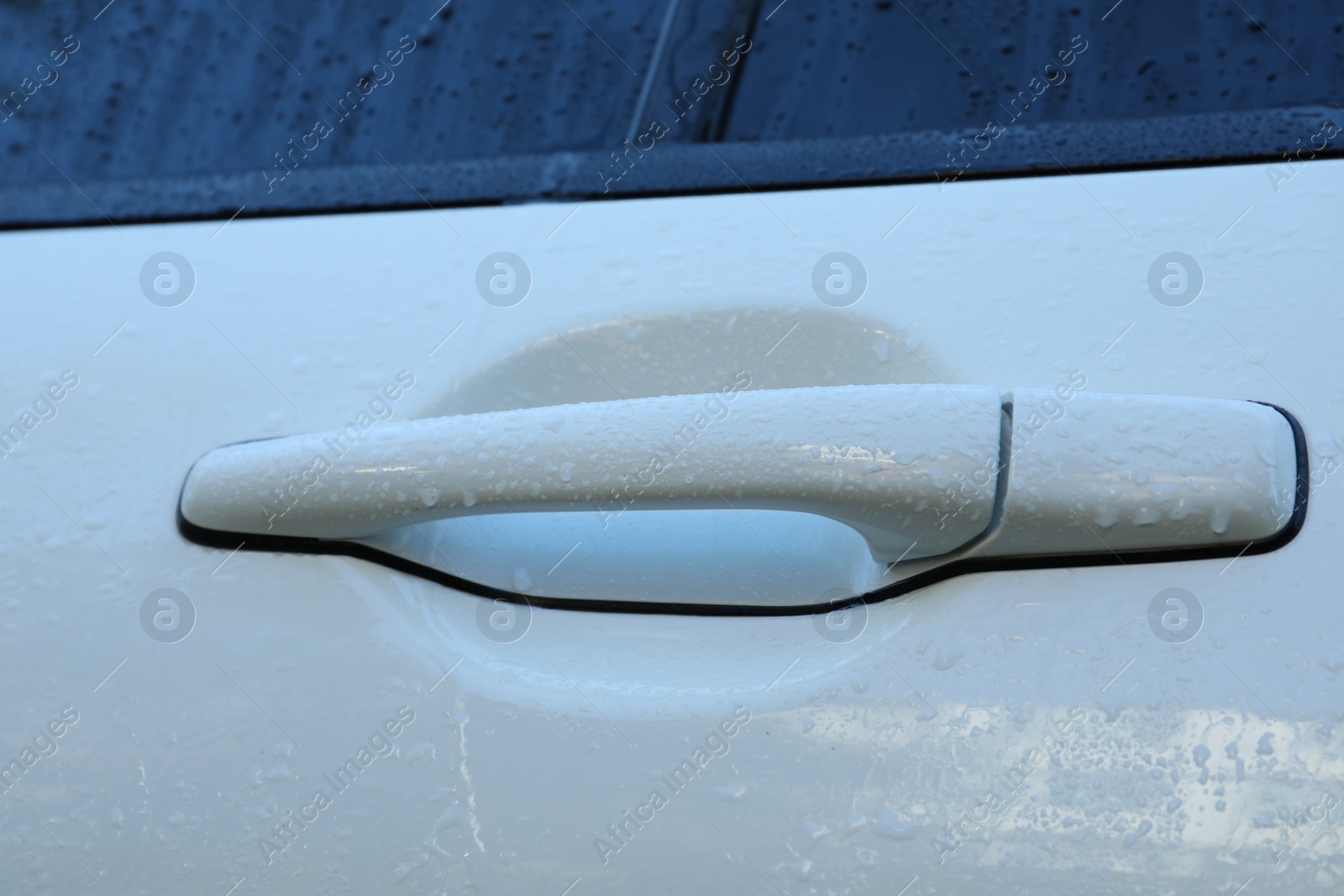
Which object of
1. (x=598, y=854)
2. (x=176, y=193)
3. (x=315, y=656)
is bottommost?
(x=598, y=854)

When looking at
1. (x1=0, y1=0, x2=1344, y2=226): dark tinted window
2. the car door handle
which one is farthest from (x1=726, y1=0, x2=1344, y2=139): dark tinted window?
the car door handle

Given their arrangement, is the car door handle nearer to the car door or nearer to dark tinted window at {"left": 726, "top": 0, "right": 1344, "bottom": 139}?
the car door

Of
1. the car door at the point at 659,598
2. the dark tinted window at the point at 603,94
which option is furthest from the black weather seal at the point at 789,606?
the dark tinted window at the point at 603,94

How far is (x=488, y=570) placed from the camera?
2.41ft

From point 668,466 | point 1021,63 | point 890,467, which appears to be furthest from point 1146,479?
point 1021,63

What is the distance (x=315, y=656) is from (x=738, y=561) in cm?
28

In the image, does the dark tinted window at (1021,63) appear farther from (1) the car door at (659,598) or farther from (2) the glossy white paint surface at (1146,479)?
(2) the glossy white paint surface at (1146,479)

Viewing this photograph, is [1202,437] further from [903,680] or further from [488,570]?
[488,570]

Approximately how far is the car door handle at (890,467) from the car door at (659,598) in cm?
1

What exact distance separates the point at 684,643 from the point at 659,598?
39 millimetres

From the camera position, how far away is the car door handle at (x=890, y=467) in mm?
625

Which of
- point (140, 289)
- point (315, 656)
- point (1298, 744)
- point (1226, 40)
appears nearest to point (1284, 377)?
point (1298, 744)

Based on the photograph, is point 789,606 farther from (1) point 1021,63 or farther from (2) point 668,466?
(1) point 1021,63

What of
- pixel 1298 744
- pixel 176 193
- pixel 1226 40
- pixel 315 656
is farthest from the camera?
pixel 176 193
